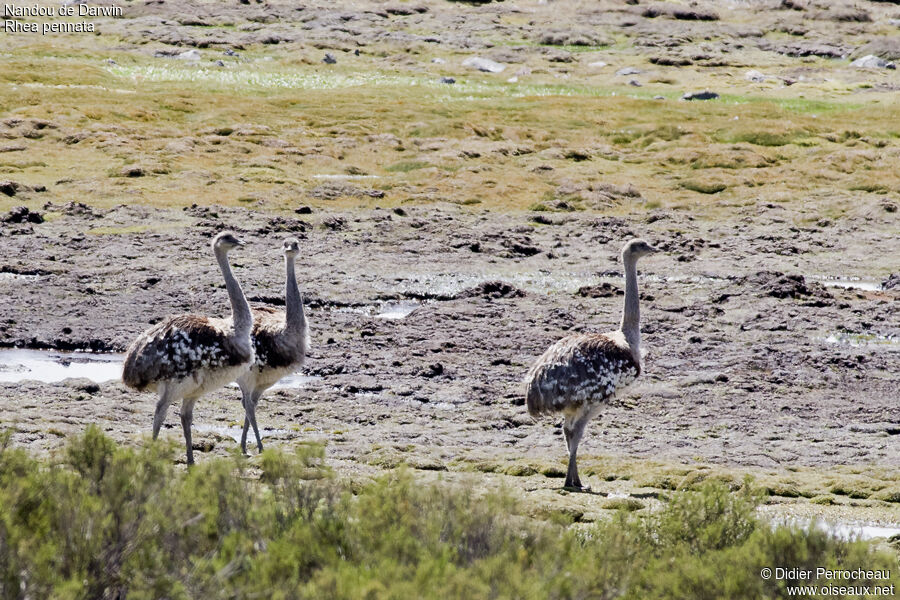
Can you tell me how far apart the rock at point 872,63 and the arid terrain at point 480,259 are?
19.3 m

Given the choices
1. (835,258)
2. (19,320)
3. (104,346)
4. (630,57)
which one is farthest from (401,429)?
(630,57)

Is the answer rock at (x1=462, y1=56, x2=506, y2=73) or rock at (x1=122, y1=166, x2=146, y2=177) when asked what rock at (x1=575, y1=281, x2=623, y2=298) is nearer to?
rock at (x1=122, y1=166, x2=146, y2=177)

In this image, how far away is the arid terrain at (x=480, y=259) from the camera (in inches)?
694

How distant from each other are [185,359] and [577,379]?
4860 millimetres

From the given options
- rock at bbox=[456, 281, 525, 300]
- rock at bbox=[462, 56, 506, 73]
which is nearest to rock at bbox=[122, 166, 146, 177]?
rock at bbox=[456, 281, 525, 300]

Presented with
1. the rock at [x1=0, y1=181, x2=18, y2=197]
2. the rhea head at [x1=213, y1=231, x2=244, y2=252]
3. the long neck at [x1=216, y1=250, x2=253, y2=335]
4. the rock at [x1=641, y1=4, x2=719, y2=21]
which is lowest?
the rock at [x1=0, y1=181, x2=18, y2=197]

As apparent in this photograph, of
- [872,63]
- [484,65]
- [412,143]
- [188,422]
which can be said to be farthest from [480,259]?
[872,63]

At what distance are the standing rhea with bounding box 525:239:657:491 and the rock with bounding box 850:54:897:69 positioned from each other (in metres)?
96.8

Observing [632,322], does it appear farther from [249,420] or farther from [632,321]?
[249,420]

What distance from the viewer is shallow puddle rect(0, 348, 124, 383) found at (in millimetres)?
20766

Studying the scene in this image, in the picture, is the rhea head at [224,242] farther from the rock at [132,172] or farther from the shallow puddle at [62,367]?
the rock at [132,172]

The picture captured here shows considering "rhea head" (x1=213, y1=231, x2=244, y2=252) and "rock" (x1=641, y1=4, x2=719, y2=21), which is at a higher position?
"rock" (x1=641, y1=4, x2=719, y2=21)

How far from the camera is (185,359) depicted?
45.9ft

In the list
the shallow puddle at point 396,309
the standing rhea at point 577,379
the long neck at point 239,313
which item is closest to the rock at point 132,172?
the shallow puddle at point 396,309
